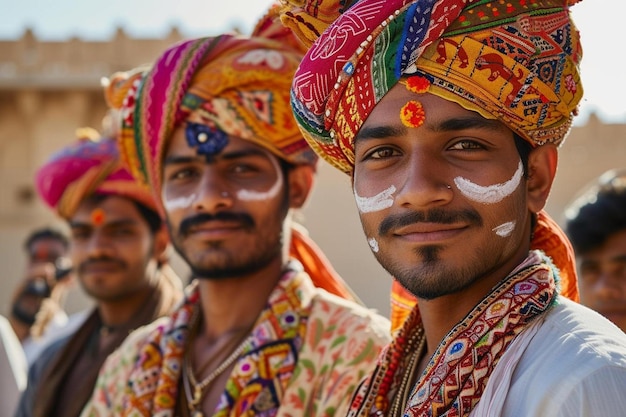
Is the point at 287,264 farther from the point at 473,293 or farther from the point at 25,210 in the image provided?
the point at 25,210

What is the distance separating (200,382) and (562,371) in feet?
5.94

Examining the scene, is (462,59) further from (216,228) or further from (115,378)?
→ (115,378)

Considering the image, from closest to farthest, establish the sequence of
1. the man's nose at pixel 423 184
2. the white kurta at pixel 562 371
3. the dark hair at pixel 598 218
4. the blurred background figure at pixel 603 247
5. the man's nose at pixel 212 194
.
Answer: the white kurta at pixel 562 371
the man's nose at pixel 423 184
the man's nose at pixel 212 194
the blurred background figure at pixel 603 247
the dark hair at pixel 598 218

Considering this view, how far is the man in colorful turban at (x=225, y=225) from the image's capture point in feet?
10.6

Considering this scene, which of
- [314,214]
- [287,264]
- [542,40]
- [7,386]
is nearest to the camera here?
[542,40]

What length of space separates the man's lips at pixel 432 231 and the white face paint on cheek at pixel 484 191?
0.08 m

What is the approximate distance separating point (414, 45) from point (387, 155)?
0.92 feet

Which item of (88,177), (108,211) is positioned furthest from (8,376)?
(88,177)

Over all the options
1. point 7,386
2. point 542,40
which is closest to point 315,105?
point 542,40

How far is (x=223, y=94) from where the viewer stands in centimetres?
352

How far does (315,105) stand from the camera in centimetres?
245

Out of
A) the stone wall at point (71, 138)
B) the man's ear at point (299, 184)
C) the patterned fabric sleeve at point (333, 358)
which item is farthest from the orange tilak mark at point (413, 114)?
the stone wall at point (71, 138)

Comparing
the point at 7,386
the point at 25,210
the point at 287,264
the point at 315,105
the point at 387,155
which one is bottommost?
the point at 7,386

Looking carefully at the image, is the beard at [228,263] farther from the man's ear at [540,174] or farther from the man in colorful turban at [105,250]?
the man in colorful turban at [105,250]
